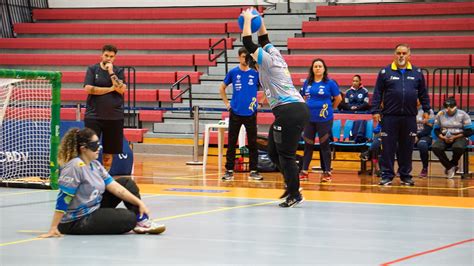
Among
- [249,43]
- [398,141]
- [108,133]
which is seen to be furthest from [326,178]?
[249,43]

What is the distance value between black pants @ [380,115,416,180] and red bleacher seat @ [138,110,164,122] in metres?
8.54

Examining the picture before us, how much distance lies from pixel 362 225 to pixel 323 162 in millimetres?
5486

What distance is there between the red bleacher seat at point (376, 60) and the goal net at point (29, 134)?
28.3ft

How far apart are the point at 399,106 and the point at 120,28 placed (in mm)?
12953

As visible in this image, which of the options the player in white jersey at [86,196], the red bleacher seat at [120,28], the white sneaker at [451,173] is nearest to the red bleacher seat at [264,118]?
the red bleacher seat at [120,28]

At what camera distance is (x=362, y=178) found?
14211mm

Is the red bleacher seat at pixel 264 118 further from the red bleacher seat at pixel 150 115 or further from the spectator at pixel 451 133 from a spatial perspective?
the spectator at pixel 451 133

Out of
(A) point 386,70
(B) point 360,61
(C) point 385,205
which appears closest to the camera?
(C) point 385,205

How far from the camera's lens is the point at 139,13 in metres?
24.6

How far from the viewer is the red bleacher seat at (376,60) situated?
1934cm

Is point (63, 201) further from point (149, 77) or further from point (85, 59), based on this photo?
point (85, 59)

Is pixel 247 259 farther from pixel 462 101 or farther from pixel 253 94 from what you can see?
pixel 462 101

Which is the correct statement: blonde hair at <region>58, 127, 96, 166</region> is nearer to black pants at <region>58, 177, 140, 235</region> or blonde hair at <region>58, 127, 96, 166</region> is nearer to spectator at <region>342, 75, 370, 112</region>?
black pants at <region>58, 177, 140, 235</region>

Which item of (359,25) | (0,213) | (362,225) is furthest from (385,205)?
(359,25)
